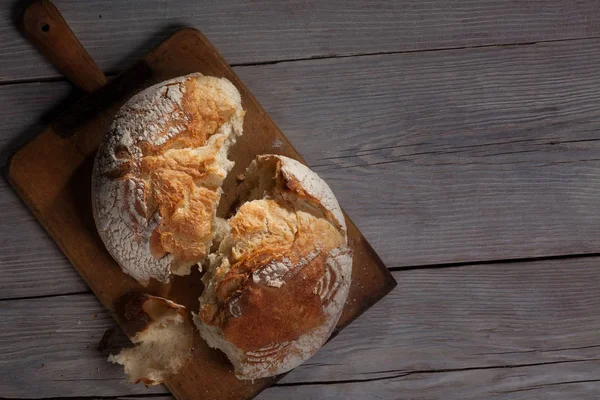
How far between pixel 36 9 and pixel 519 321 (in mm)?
1570

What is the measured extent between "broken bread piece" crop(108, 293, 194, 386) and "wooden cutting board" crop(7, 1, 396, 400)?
1.3 inches

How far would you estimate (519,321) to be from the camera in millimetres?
1979

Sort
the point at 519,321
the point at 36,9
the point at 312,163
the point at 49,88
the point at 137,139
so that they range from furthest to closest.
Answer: the point at 519,321 → the point at 312,163 → the point at 49,88 → the point at 36,9 → the point at 137,139

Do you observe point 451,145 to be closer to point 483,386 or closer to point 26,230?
point 483,386

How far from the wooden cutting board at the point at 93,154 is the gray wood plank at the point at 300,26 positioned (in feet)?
0.27

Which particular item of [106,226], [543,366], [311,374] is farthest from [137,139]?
[543,366]

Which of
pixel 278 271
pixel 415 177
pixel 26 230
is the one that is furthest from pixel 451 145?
pixel 26 230

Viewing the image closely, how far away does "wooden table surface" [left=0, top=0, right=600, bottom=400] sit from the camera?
1.76m

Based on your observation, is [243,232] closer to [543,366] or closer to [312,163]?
[312,163]

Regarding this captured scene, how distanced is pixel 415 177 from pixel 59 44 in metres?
1.00

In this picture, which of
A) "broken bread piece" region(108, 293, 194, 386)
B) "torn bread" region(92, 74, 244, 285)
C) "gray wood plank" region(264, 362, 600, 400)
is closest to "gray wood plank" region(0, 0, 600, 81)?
"torn bread" region(92, 74, 244, 285)

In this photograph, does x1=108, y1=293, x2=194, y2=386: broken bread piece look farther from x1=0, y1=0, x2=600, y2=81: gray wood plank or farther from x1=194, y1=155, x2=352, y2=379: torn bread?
x1=0, y1=0, x2=600, y2=81: gray wood plank

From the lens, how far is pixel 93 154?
1.70 meters

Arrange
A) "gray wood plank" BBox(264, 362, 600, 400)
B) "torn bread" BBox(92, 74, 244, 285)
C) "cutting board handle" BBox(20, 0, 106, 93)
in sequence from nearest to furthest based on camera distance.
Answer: "torn bread" BBox(92, 74, 244, 285)
"cutting board handle" BBox(20, 0, 106, 93)
"gray wood plank" BBox(264, 362, 600, 400)
